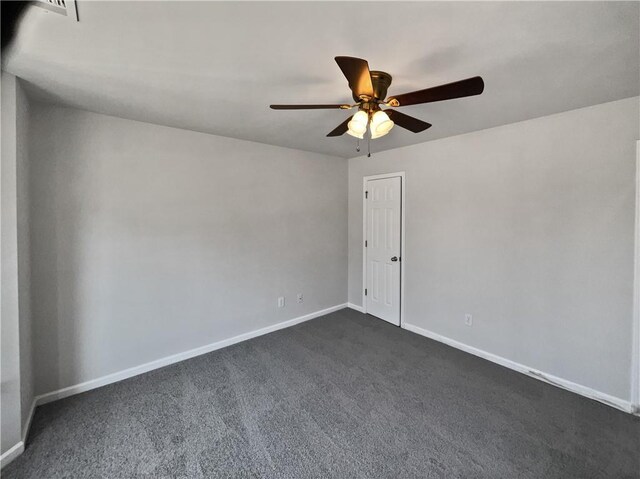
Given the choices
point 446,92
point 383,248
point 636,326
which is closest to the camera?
point 446,92

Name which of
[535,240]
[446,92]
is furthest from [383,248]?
[446,92]

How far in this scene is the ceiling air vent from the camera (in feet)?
3.80

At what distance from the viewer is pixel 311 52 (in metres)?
1.50

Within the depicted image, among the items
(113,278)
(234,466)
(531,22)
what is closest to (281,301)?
(113,278)

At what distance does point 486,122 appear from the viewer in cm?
264

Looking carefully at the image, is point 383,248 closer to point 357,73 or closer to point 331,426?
point 331,426

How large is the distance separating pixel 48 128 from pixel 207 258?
1.64 metres

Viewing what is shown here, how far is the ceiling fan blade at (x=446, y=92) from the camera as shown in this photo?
4.36 ft

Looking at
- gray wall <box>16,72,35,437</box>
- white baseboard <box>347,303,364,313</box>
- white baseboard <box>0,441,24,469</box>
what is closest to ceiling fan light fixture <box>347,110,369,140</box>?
gray wall <box>16,72,35,437</box>

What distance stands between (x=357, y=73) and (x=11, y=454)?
2966 mm

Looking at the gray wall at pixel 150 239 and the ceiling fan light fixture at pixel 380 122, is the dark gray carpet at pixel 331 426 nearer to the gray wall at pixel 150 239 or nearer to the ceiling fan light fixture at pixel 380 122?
A: the gray wall at pixel 150 239

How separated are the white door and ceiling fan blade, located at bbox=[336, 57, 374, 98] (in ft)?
7.59

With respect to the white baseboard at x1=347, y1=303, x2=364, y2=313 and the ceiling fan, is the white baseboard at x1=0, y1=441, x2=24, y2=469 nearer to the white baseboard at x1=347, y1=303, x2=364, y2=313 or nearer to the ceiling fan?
the ceiling fan

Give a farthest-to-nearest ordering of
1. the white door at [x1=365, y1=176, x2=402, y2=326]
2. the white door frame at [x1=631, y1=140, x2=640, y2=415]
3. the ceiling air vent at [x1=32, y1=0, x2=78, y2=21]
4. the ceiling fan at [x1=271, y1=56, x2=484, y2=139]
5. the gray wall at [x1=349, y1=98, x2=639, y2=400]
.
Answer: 1. the white door at [x1=365, y1=176, x2=402, y2=326]
2. the gray wall at [x1=349, y1=98, x2=639, y2=400]
3. the white door frame at [x1=631, y1=140, x2=640, y2=415]
4. the ceiling fan at [x1=271, y1=56, x2=484, y2=139]
5. the ceiling air vent at [x1=32, y1=0, x2=78, y2=21]
